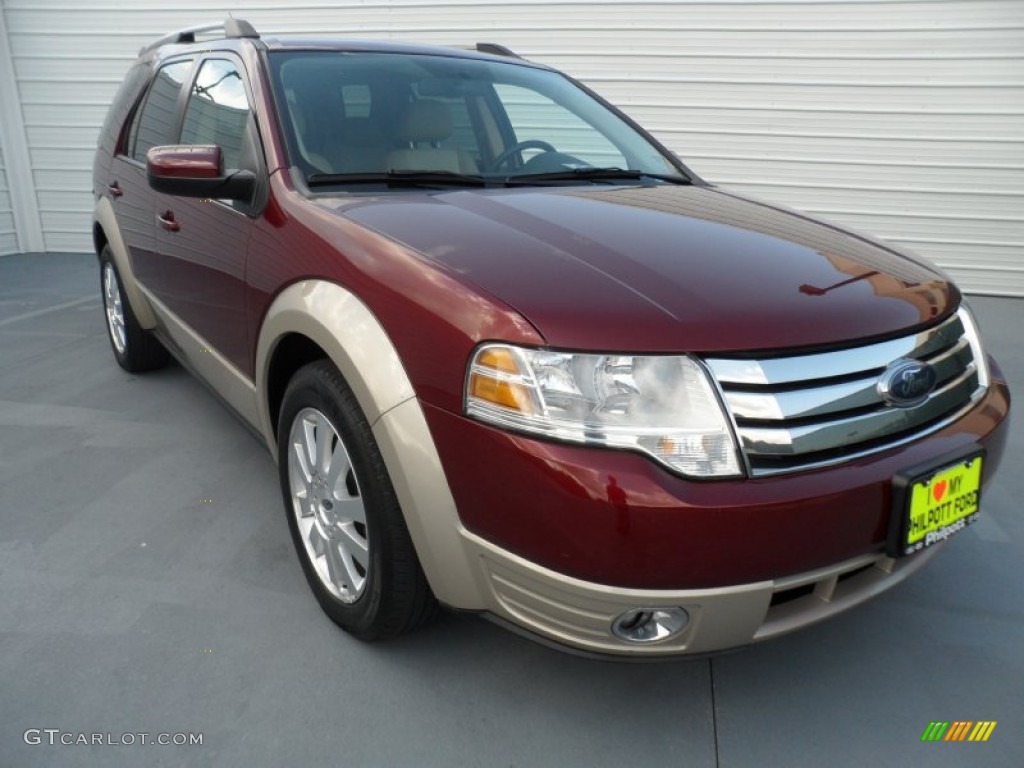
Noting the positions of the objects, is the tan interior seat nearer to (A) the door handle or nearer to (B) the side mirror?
(B) the side mirror

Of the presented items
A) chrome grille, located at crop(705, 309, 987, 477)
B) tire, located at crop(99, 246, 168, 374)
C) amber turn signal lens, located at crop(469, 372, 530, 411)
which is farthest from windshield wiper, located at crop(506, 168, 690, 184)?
tire, located at crop(99, 246, 168, 374)

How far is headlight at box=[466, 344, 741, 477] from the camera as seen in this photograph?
4.37 feet

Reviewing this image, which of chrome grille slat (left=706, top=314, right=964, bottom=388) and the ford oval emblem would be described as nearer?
chrome grille slat (left=706, top=314, right=964, bottom=388)

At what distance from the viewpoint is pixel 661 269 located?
1570mm

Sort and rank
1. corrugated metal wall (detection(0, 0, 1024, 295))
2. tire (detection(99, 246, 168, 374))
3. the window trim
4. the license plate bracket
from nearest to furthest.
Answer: the license plate bracket < the window trim < tire (detection(99, 246, 168, 374)) < corrugated metal wall (detection(0, 0, 1024, 295))

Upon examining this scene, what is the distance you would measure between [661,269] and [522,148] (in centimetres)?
114

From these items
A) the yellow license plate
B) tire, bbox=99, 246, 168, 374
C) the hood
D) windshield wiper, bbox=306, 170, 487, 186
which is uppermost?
windshield wiper, bbox=306, 170, 487, 186

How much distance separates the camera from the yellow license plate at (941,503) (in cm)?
146

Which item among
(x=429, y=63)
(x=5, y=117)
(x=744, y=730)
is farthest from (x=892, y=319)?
(x=5, y=117)

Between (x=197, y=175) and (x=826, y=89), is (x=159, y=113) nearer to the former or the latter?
(x=197, y=175)

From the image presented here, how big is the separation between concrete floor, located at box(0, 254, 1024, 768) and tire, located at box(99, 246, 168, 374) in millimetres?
1254

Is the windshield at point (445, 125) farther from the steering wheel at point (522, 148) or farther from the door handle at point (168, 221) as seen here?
the door handle at point (168, 221)

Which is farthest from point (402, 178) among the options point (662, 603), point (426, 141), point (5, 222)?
point (5, 222)

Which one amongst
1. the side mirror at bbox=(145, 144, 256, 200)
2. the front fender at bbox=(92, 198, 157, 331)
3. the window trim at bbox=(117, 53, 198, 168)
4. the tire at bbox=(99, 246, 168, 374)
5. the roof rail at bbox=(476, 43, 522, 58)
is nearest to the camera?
the side mirror at bbox=(145, 144, 256, 200)
